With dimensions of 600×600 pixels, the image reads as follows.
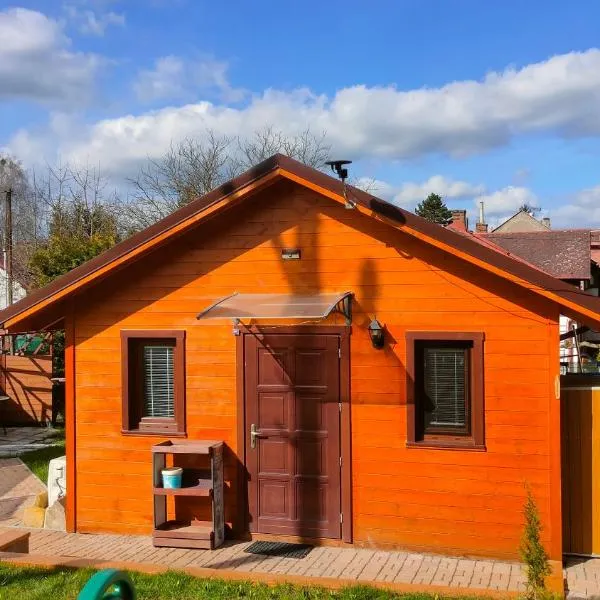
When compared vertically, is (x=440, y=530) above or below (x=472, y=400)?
below

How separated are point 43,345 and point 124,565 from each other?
12.7 m

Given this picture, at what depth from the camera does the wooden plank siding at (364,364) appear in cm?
718

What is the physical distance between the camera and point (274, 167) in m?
7.52

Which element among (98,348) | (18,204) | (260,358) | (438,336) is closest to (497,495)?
(438,336)

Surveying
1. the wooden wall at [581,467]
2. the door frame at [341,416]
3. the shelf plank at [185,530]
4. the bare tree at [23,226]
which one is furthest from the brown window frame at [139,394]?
the bare tree at [23,226]

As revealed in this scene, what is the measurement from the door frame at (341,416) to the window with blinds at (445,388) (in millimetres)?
850

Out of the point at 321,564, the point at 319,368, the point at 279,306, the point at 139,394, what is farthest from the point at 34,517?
the point at 279,306

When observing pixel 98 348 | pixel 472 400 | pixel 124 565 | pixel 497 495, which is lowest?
pixel 124 565

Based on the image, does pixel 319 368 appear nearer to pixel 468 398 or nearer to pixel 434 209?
pixel 468 398

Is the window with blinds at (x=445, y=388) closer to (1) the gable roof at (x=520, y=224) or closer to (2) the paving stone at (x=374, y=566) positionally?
(2) the paving stone at (x=374, y=566)

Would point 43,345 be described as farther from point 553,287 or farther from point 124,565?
point 553,287

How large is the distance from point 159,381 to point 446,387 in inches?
136

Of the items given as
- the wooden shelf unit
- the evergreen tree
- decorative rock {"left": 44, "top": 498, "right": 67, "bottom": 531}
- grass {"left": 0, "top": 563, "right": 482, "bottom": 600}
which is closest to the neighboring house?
the wooden shelf unit

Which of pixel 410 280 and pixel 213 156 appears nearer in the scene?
pixel 410 280
